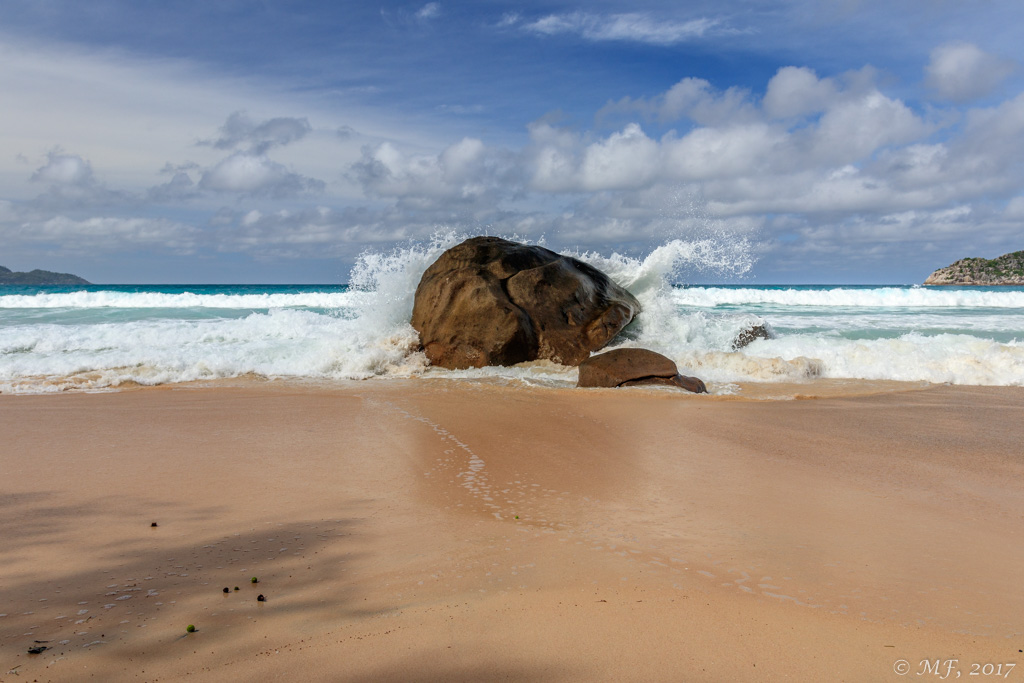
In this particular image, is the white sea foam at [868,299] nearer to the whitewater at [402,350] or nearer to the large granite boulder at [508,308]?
the whitewater at [402,350]

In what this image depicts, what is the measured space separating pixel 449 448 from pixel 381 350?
5074 millimetres

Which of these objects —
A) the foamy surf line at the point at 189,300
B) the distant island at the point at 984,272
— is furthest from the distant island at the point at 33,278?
the distant island at the point at 984,272

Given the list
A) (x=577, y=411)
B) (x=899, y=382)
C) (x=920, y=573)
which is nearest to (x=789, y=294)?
(x=899, y=382)

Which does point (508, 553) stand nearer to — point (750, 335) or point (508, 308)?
point (508, 308)

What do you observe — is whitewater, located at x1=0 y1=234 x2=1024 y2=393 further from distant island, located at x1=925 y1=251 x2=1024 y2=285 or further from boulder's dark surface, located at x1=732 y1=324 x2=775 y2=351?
distant island, located at x1=925 y1=251 x2=1024 y2=285

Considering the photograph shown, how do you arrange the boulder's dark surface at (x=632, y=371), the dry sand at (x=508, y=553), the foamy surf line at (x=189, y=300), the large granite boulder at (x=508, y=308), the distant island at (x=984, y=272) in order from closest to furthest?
the dry sand at (x=508, y=553)
the boulder's dark surface at (x=632, y=371)
the large granite boulder at (x=508, y=308)
the foamy surf line at (x=189, y=300)
the distant island at (x=984, y=272)

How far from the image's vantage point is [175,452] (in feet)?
14.9

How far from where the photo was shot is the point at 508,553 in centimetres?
→ 275

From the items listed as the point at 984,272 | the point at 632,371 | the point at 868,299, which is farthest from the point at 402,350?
the point at 984,272

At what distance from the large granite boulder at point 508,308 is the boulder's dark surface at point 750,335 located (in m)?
1.99

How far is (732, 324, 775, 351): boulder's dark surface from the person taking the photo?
35.9ft

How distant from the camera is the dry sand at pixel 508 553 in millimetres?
1994

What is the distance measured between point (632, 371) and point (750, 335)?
4282 mm

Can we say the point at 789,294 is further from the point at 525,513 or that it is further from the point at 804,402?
the point at 525,513
